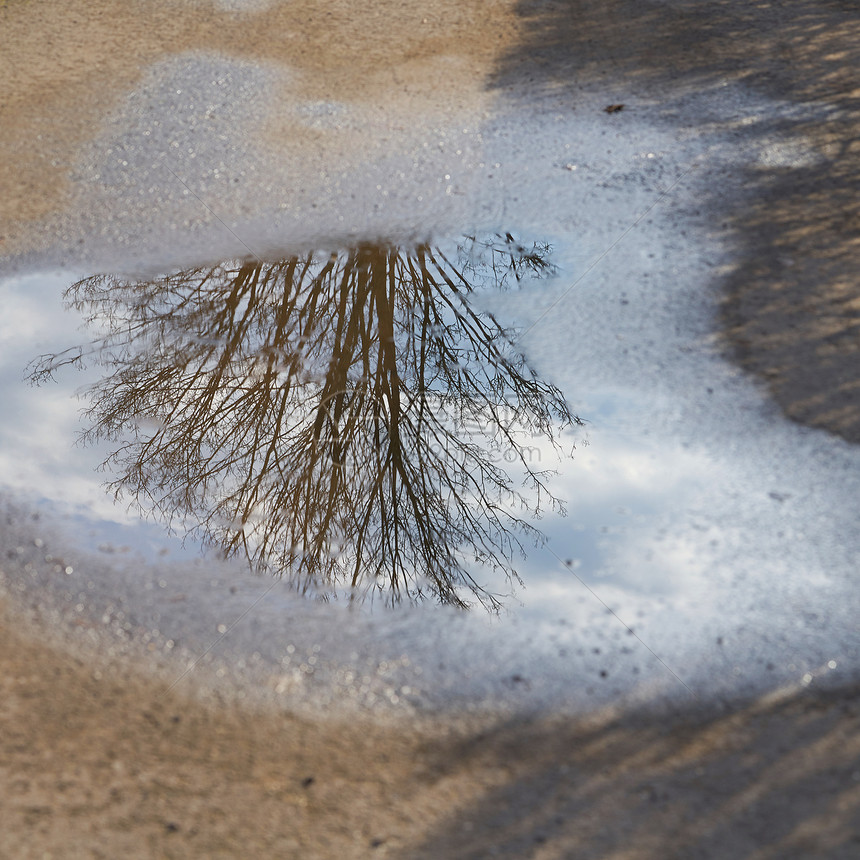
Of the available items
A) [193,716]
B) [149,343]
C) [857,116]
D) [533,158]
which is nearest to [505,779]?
[193,716]

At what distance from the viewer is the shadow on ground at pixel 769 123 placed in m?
4.89

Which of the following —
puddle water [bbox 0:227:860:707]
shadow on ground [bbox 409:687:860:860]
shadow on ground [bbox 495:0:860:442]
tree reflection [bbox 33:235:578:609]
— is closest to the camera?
shadow on ground [bbox 409:687:860:860]

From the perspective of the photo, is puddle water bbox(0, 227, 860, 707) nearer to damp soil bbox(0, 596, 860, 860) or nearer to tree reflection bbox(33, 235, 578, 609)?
tree reflection bbox(33, 235, 578, 609)

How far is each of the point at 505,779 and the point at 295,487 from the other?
1.73m

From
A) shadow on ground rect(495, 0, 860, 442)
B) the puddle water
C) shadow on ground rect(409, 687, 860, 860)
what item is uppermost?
shadow on ground rect(495, 0, 860, 442)

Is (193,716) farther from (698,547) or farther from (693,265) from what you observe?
(693,265)

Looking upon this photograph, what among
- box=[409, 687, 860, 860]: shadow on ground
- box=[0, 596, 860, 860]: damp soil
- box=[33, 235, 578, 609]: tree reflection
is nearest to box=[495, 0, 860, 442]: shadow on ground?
box=[33, 235, 578, 609]: tree reflection

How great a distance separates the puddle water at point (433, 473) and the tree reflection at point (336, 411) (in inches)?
0.5

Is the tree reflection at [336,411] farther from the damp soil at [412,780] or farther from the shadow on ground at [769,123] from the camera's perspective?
the shadow on ground at [769,123]

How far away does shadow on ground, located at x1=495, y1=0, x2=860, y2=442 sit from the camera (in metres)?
4.89

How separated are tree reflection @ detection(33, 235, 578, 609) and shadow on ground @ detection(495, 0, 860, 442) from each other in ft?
4.06

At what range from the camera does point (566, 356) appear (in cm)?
Answer: 494

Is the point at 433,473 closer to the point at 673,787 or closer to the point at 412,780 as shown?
the point at 412,780

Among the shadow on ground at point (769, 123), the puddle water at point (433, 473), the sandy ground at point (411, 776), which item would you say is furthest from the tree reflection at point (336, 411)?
the shadow on ground at point (769, 123)
